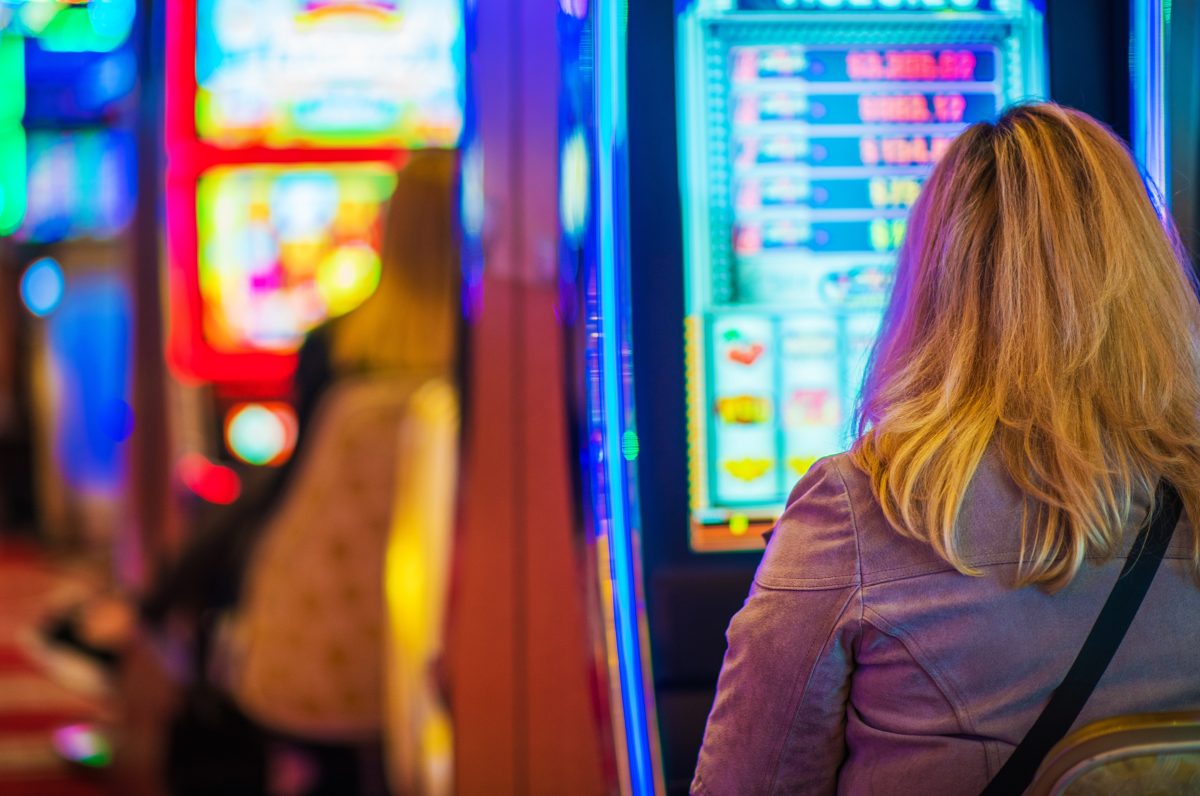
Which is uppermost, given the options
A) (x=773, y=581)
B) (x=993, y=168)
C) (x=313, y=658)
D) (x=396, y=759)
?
(x=993, y=168)

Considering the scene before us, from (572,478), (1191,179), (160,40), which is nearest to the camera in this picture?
(1191,179)

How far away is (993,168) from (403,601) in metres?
1.28

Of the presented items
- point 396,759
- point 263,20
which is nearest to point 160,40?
point 263,20

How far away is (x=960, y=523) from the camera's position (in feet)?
2.84

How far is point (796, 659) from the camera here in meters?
0.90

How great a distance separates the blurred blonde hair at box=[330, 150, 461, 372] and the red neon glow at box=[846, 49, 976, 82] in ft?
2.91

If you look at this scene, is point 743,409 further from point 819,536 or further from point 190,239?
point 190,239

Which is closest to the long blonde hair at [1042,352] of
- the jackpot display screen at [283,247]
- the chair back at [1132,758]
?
the chair back at [1132,758]

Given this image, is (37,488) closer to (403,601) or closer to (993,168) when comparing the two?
(403,601)

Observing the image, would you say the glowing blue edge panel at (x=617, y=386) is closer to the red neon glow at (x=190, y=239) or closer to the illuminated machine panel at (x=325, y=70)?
the illuminated machine panel at (x=325, y=70)

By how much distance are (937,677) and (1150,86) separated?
0.75 meters

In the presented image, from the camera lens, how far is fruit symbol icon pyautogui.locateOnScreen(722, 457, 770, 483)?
1264mm

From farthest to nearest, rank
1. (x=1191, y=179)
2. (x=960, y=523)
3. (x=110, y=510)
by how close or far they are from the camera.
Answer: (x=110, y=510) < (x=1191, y=179) < (x=960, y=523)

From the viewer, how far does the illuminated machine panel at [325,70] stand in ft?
6.43
